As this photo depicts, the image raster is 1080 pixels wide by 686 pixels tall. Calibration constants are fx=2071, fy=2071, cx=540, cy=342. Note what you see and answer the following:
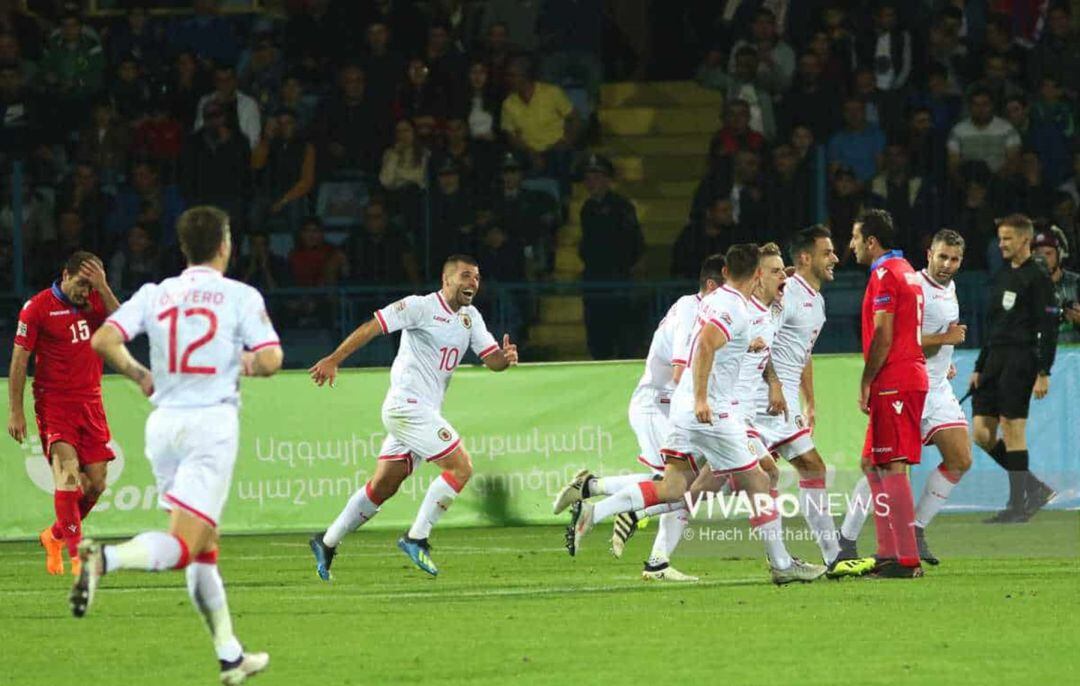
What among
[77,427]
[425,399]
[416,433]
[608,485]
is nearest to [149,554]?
[416,433]

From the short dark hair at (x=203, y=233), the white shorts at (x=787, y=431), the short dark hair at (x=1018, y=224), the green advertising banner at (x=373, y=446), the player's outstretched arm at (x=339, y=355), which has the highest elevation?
the short dark hair at (x=203, y=233)

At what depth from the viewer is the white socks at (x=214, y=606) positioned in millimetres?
8297

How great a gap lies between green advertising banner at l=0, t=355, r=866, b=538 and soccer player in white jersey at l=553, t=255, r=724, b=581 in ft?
9.06

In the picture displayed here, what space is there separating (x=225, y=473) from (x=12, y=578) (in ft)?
19.0

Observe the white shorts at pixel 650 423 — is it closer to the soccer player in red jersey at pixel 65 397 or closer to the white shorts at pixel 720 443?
the white shorts at pixel 720 443

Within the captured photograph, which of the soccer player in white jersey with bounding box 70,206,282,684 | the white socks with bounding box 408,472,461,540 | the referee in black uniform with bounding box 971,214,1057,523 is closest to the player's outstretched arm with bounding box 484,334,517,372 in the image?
the white socks with bounding box 408,472,461,540

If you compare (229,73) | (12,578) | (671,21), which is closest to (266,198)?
(229,73)

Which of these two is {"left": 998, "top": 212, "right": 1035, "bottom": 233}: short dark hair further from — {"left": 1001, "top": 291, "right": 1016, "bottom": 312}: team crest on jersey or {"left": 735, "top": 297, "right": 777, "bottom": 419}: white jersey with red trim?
{"left": 735, "top": 297, "right": 777, "bottom": 419}: white jersey with red trim

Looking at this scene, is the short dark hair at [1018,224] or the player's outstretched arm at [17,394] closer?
the player's outstretched arm at [17,394]

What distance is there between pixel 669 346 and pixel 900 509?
2565mm

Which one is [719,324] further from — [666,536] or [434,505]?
[434,505]

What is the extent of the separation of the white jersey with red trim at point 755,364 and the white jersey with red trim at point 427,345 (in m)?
2.00

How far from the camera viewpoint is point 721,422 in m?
12.2

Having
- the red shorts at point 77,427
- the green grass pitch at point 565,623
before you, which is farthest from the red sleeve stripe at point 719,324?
the red shorts at point 77,427
